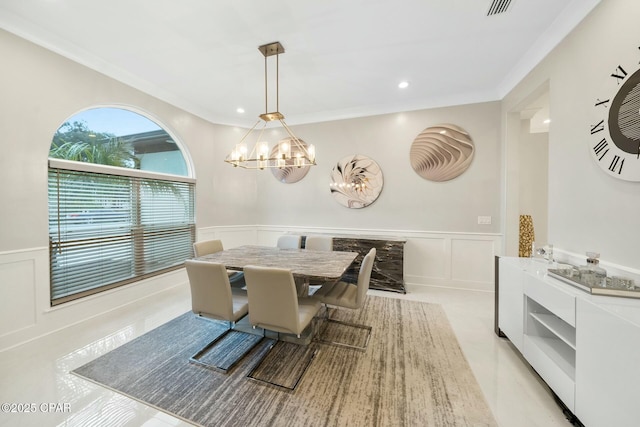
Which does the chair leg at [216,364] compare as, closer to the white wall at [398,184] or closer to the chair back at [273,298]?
the chair back at [273,298]

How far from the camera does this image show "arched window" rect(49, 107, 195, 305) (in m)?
2.63

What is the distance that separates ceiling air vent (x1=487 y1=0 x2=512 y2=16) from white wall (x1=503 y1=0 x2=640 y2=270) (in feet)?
1.98

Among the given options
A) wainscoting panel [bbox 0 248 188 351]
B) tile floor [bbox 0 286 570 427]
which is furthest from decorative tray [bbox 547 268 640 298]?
wainscoting panel [bbox 0 248 188 351]

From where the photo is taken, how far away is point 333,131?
4340 mm

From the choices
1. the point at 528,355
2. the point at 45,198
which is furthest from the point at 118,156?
the point at 528,355

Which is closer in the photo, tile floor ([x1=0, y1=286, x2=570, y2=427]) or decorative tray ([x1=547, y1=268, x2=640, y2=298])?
decorative tray ([x1=547, y1=268, x2=640, y2=298])

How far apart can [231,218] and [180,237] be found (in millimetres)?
990

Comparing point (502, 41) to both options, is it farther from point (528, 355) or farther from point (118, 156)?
point (118, 156)

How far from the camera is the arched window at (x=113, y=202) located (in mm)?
2631

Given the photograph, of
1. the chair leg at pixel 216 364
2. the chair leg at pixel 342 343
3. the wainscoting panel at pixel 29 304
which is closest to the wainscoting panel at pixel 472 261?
the chair leg at pixel 342 343

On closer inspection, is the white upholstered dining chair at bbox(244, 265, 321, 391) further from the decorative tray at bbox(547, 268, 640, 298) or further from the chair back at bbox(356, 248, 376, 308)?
the decorative tray at bbox(547, 268, 640, 298)

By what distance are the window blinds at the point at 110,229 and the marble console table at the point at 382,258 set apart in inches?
106

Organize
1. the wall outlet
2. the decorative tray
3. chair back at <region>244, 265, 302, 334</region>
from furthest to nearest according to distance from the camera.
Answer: the wall outlet, chair back at <region>244, 265, 302, 334</region>, the decorative tray

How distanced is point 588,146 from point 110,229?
4.99m
